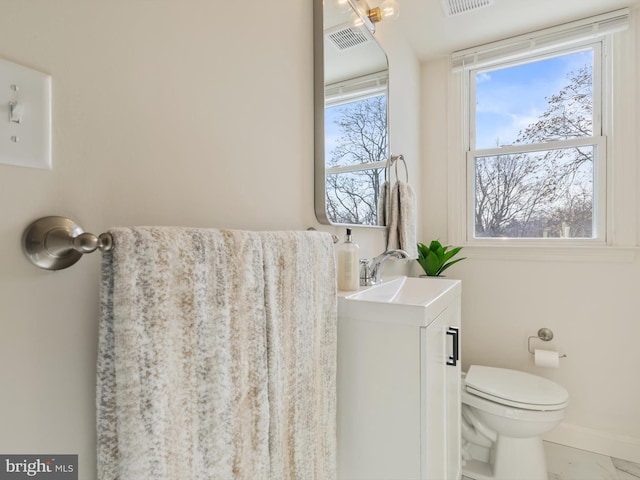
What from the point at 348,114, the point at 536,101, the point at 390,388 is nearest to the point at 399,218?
the point at 348,114

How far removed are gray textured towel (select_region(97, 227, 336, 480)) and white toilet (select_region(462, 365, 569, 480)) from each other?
1.08 metres

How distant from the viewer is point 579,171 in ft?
6.15

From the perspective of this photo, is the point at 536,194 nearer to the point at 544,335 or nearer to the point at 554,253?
the point at 554,253

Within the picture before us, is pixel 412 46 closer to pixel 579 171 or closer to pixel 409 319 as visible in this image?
pixel 579 171

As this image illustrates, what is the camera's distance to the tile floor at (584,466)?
160 cm

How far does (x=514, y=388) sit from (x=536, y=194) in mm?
1137

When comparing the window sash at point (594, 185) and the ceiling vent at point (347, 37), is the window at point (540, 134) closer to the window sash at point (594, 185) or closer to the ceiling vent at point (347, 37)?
the window sash at point (594, 185)

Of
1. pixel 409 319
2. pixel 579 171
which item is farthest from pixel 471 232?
pixel 409 319

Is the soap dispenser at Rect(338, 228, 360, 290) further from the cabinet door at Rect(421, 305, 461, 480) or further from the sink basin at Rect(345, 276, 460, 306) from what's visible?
the cabinet door at Rect(421, 305, 461, 480)

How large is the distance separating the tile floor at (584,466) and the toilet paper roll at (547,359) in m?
0.46

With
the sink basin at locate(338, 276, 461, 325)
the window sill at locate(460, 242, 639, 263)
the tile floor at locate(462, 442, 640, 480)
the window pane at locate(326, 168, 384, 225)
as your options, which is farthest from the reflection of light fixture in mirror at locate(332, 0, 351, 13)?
the tile floor at locate(462, 442, 640, 480)

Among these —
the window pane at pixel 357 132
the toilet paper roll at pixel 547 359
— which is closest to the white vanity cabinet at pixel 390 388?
the window pane at pixel 357 132

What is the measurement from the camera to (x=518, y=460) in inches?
58.4

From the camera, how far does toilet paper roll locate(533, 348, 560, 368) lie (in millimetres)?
1777
